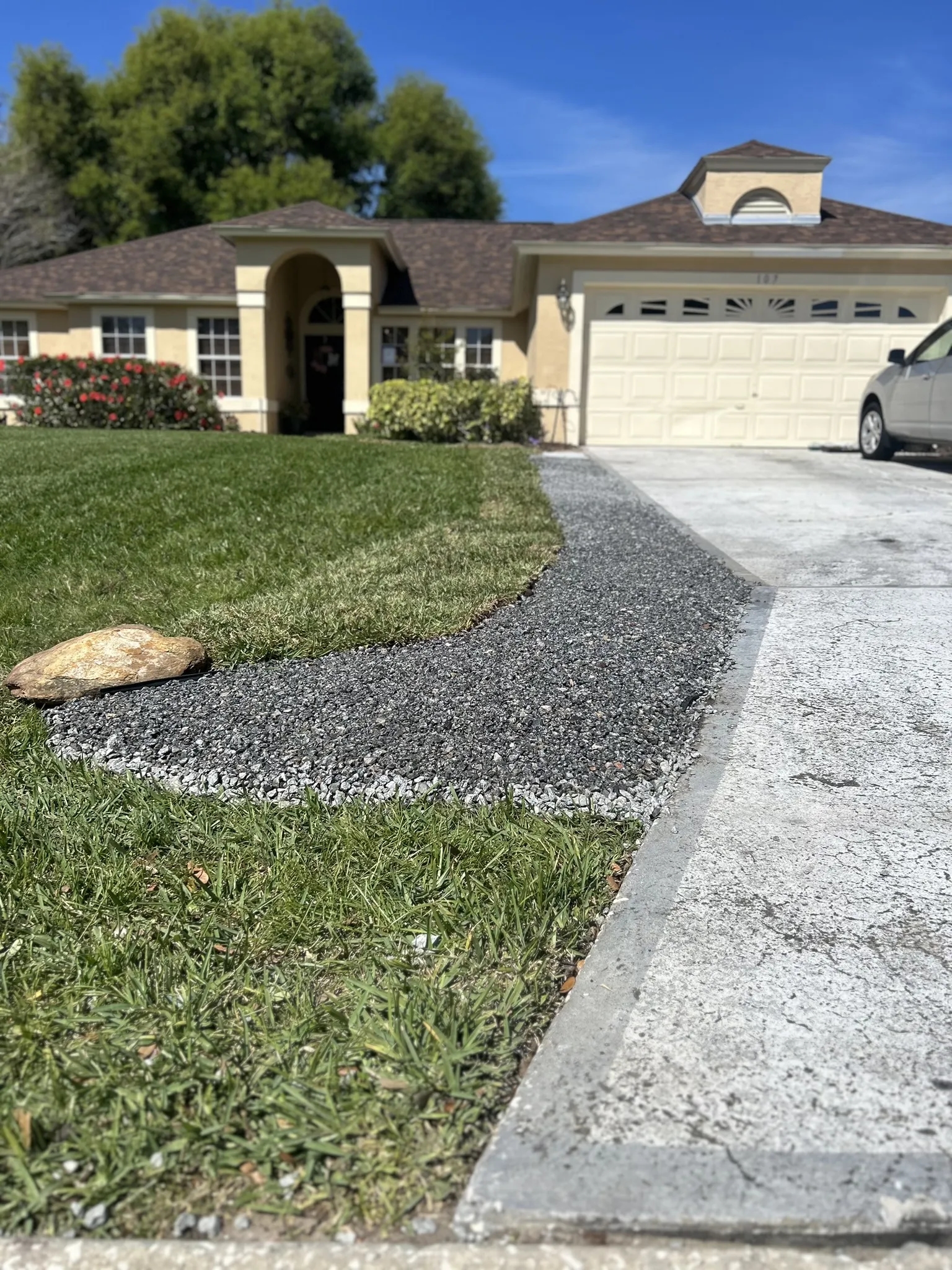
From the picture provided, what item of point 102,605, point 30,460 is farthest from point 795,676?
point 30,460

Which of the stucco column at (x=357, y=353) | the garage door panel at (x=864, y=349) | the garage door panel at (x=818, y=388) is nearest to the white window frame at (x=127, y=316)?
the stucco column at (x=357, y=353)

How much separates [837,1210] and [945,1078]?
1.38ft

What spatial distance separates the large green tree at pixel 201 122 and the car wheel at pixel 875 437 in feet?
85.3

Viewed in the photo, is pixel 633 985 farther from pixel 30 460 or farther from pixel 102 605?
pixel 30 460

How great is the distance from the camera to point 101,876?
2660mm

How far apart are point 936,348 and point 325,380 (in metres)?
13.8

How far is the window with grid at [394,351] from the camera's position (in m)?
18.5

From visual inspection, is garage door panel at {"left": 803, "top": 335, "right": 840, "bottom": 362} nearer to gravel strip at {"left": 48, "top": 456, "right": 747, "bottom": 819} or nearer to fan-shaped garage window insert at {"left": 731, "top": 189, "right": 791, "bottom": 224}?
fan-shaped garage window insert at {"left": 731, "top": 189, "right": 791, "bottom": 224}

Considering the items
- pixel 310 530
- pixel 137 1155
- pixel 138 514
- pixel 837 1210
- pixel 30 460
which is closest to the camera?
pixel 837 1210

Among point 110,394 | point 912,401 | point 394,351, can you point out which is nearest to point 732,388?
point 912,401

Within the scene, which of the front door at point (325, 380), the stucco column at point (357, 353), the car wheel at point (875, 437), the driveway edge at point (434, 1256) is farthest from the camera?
the front door at point (325, 380)

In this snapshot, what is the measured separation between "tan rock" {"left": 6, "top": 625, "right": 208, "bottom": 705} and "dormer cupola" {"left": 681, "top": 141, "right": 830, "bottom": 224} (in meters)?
14.7

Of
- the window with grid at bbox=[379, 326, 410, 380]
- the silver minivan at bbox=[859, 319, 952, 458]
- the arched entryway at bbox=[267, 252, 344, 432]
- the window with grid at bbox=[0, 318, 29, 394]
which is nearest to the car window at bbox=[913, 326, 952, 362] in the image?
the silver minivan at bbox=[859, 319, 952, 458]

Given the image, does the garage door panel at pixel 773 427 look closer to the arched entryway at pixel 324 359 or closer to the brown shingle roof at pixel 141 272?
the arched entryway at pixel 324 359
